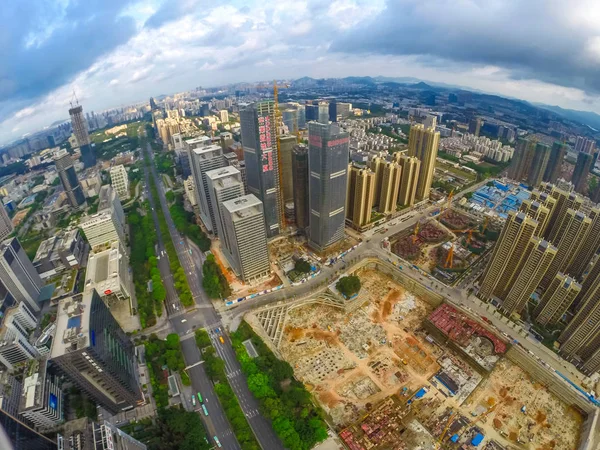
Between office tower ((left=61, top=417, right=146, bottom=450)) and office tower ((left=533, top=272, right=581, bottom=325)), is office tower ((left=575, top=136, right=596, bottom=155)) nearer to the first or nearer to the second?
office tower ((left=533, top=272, right=581, bottom=325))

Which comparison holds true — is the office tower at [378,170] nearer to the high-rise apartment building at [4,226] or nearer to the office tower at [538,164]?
the office tower at [538,164]

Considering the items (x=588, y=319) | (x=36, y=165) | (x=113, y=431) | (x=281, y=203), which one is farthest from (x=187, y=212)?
(x=36, y=165)

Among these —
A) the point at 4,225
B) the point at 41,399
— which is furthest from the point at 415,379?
the point at 4,225

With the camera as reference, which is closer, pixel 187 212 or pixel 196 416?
pixel 196 416

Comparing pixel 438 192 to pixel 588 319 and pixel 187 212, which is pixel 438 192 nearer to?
pixel 588 319

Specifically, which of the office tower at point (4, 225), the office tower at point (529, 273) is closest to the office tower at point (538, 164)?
the office tower at point (529, 273)

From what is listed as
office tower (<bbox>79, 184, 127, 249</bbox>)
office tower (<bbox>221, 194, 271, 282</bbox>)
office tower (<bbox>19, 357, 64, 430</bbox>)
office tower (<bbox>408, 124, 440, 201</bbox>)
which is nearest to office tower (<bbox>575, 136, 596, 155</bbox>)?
office tower (<bbox>408, 124, 440, 201</bbox>)

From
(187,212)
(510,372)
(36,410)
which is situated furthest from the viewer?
(187,212)
